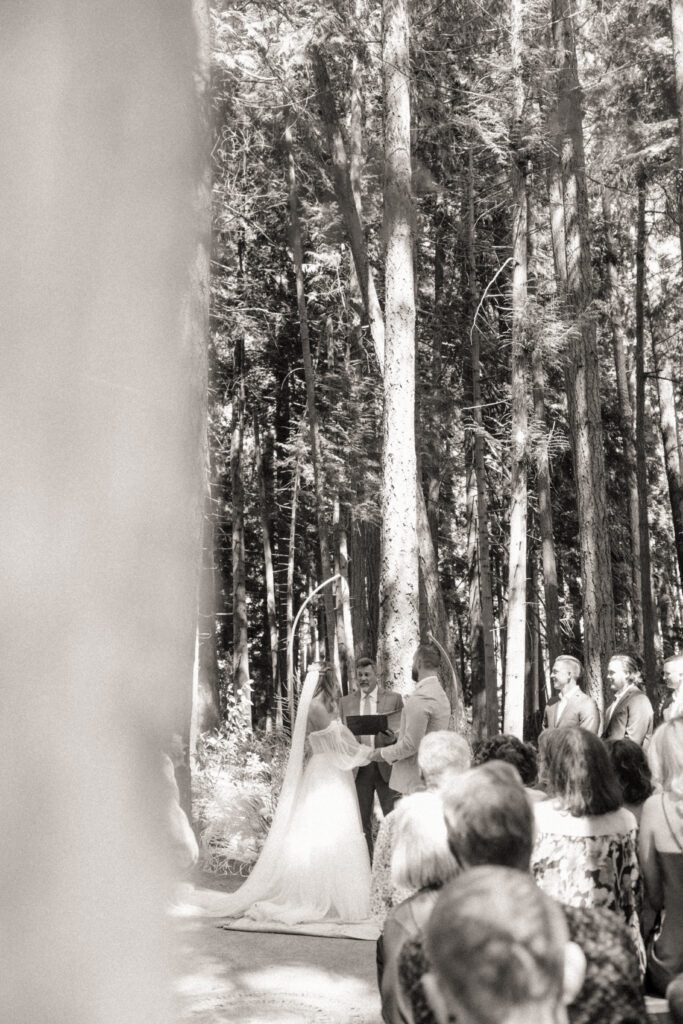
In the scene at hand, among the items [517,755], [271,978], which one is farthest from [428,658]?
[517,755]

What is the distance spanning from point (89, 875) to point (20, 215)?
4173 mm

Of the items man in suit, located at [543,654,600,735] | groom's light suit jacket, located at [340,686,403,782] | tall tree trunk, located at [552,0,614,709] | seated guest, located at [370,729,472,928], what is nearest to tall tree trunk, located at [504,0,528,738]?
tall tree trunk, located at [552,0,614,709]

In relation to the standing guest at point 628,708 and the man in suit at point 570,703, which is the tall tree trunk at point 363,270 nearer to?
the man in suit at point 570,703

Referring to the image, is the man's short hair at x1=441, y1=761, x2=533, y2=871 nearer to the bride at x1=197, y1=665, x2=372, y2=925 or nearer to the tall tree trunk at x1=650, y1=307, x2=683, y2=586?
the bride at x1=197, y1=665, x2=372, y2=925

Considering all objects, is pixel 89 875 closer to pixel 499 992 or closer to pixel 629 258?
pixel 499 992

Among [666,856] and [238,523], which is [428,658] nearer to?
[666,856]

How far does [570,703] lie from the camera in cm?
828

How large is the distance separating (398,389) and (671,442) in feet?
44.2

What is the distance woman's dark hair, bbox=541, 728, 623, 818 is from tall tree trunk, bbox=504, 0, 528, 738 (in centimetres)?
1264

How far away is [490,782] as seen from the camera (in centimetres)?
→ 265

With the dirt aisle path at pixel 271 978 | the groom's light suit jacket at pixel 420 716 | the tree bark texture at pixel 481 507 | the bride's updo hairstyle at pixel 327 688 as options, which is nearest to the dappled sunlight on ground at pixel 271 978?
the dirt aisle path at pixel 271 978

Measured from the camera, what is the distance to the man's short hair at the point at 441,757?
388 centimetres

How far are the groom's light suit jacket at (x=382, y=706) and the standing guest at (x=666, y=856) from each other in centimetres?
540

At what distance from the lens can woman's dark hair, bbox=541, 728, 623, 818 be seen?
3721mm
